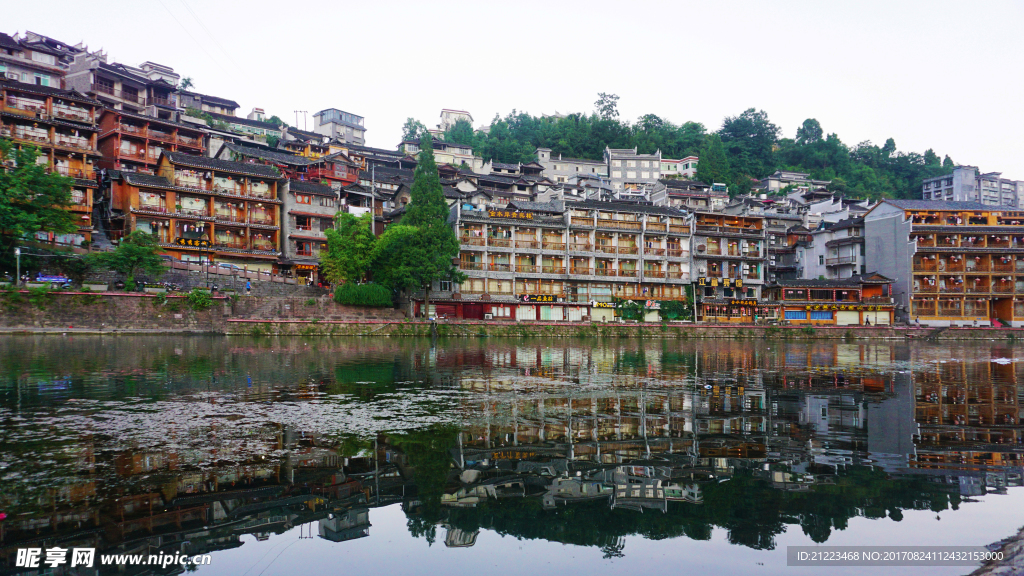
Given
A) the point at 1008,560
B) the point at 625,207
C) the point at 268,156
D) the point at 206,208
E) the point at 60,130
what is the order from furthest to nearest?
1. the point at 625,207
2. the point at 268,156
3. the point at 206,208
4. the point at 60,130
5. the point at 1008,560

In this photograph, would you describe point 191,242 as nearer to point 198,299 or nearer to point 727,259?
point 198,299

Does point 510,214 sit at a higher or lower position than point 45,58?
lower

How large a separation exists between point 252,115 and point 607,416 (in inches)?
5756

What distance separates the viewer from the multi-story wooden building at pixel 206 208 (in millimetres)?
61719

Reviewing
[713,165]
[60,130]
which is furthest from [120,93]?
[713,165]

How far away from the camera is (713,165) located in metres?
134

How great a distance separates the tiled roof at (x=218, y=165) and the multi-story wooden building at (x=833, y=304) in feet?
224

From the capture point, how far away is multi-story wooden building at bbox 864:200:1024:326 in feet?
254

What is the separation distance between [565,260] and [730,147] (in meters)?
94.9

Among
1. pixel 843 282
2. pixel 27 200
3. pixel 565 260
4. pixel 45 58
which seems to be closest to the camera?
pixel 27 200

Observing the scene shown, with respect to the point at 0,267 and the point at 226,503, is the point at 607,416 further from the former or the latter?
the point at 0,267

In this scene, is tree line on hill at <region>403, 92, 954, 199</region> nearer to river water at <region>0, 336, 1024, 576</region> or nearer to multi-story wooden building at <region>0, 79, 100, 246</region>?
multi-story wooden building at <region>0, 79, 100, 246</region>

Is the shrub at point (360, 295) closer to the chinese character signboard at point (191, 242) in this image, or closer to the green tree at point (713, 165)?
the chinese character signboard at point (191, 242)

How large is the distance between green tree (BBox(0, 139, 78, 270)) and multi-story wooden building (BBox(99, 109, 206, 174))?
17.5 metres
